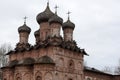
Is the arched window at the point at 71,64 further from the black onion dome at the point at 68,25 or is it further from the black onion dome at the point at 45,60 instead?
the black onion dome at the point at 68,25

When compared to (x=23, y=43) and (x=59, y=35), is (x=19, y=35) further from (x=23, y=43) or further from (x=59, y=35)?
(x=59, y=35)

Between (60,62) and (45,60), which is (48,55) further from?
(60,62)

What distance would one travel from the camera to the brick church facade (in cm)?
2964

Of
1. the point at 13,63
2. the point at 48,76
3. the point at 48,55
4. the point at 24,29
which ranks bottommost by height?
the point at 48,76

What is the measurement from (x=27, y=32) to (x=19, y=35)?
0.98m

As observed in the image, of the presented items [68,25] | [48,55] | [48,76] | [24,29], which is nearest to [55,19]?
[68,25]

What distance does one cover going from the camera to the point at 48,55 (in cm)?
3023

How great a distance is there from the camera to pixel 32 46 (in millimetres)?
32062

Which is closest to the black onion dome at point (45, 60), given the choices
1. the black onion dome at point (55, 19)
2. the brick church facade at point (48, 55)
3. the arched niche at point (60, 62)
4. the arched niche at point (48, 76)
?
the brick church facade at point (48, 55)

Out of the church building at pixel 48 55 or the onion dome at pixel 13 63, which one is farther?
the onion dome at pixel 13 63

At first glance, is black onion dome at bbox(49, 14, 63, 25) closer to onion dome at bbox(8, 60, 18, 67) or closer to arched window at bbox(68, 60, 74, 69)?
arched window at bbox(68, 60, 74, 69)

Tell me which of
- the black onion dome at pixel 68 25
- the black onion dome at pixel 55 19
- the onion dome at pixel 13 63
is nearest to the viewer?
the black onion dome at pixel 55 19

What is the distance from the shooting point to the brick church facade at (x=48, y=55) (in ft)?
97.2

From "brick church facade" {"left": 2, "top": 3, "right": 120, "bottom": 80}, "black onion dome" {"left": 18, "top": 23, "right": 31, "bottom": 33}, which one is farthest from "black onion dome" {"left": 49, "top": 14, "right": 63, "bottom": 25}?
"black onion dome" {"left": 18, "top": 23, "right": 31, "bottom": 33}
